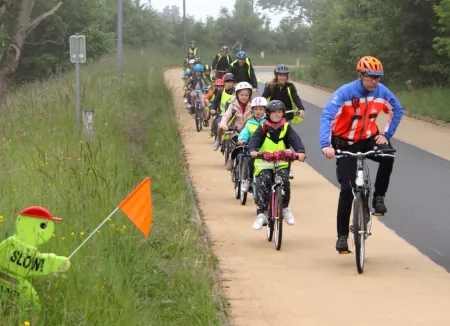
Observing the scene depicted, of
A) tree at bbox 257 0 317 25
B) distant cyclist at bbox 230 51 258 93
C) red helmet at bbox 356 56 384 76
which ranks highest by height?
red helmet at bbox 356 56 384 76

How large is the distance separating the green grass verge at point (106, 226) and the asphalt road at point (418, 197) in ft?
7.52

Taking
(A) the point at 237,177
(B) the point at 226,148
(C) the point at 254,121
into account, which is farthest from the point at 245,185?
(B) the point at 226,148

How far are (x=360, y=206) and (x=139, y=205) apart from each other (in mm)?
3097

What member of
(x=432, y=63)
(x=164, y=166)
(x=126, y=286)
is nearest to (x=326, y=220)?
(x=164, y=166)

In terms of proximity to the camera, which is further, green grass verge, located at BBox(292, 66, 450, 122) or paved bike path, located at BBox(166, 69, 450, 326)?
green grass verge, located at BBox(292, 66, 450, 122)

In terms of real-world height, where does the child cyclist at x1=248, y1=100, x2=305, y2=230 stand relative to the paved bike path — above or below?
above

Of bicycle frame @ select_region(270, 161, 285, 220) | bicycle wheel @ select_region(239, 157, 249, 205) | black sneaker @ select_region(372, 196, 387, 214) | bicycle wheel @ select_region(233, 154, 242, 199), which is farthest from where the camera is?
bicycle wheel @ select_region(233, 154, 242, 199)

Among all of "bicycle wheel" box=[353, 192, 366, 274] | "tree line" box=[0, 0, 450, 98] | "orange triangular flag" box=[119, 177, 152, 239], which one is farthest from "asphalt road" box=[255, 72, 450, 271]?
"tree line" box=[0, 0, 450, 98]

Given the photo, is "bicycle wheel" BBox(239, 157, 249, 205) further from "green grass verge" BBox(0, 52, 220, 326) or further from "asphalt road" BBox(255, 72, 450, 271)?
"asphalt road" BBox(255, 72, 450, 271)

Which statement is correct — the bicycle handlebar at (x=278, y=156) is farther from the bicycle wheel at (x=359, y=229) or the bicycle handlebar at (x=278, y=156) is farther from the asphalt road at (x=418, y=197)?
the bicycle wheel at (x=359, y=229)

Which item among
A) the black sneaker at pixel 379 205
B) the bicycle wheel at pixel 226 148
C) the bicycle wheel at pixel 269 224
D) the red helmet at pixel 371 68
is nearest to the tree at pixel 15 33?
the bicycle wheel at pixel 226 148

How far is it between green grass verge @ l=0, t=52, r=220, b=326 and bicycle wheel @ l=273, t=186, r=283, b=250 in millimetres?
791

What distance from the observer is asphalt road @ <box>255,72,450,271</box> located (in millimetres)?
11984

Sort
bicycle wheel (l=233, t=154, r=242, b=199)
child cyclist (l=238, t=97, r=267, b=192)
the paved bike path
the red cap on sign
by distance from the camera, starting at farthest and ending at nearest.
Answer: bicycle wheel (l=233, t=154, r=242, b=199)
child cyclist (l=238, t=97, r=267, b=192)
the paved bike path
the red cap on sign
